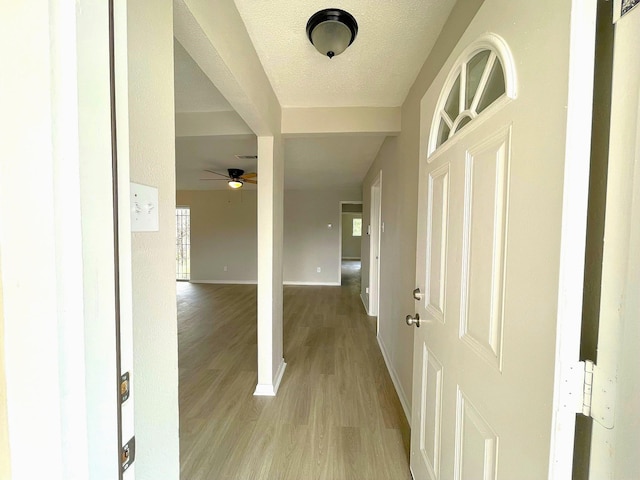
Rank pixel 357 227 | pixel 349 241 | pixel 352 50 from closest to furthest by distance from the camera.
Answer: pixel 352 50 < pixel 349 241 < pixel 357 227

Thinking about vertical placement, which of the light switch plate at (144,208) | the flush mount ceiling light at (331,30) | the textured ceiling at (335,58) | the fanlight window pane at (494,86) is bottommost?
the light switch plate at (144,208)

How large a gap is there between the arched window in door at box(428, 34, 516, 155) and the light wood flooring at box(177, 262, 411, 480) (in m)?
1.79

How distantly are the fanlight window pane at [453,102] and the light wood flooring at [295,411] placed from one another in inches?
74.5

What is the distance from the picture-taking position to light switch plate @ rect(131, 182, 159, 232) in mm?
616

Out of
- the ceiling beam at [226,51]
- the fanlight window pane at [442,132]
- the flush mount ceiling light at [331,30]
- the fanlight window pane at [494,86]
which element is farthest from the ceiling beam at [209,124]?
the fanlight window pane at [494,86]

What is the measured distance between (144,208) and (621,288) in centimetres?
104

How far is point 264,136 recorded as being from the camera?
1980 mm

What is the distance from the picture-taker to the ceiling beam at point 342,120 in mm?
2119

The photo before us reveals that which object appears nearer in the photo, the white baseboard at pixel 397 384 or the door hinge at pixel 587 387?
the door hinge at pixel 587 387

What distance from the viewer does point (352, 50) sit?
4.78 feet

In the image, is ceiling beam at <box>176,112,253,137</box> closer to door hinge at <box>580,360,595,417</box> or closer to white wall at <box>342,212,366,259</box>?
door hinge at <box>580,360,595,417</box>

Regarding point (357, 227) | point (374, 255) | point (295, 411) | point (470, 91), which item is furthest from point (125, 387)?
point (357, 227)

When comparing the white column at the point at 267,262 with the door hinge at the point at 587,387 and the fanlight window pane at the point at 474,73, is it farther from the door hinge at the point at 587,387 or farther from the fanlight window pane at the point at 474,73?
the door hinge at the point at 587,387

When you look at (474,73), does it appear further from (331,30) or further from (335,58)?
(335,58)
